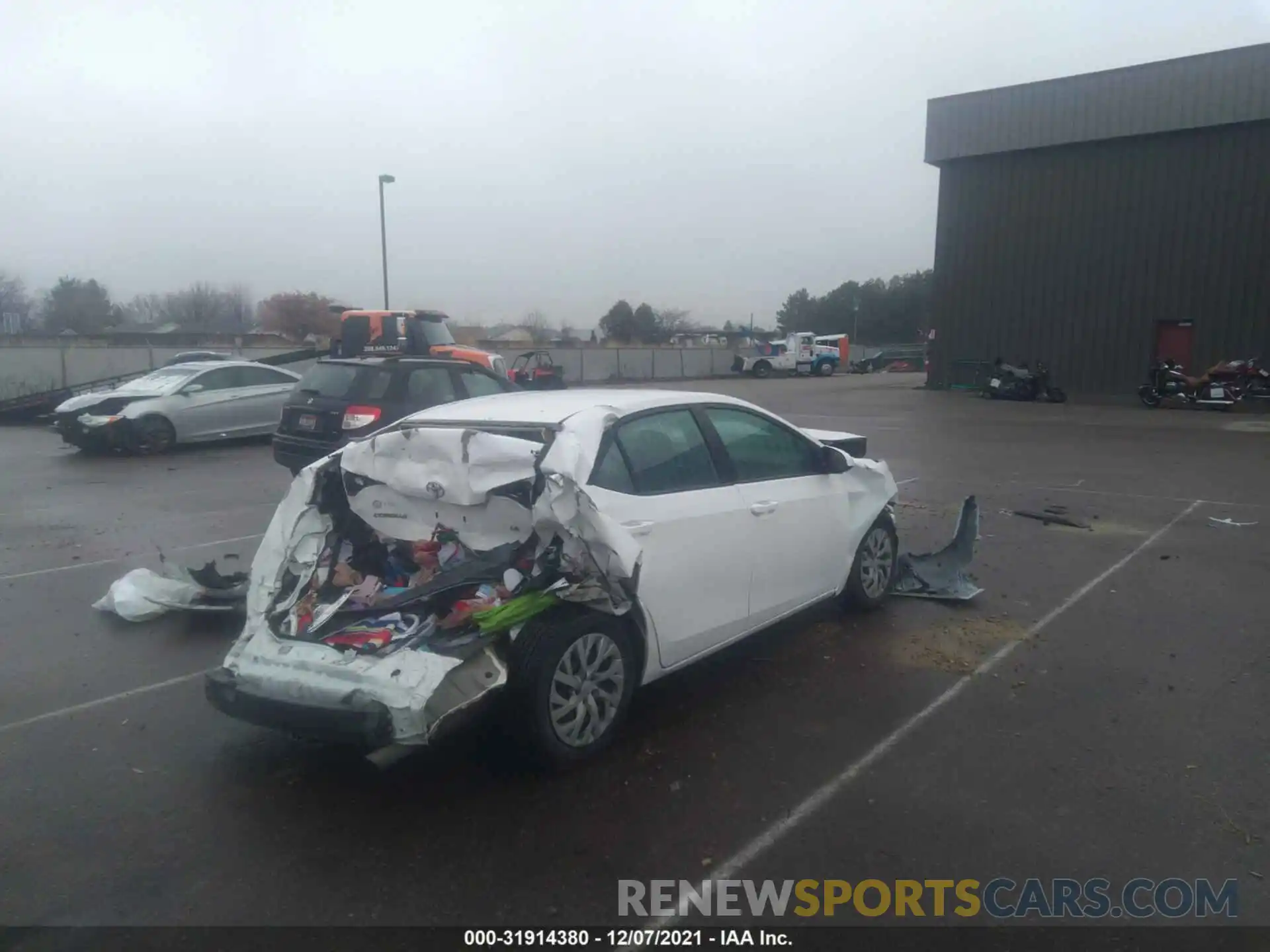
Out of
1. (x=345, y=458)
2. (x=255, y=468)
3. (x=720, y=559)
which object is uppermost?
(x=345, y=458)

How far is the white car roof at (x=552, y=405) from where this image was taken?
492 centimetres

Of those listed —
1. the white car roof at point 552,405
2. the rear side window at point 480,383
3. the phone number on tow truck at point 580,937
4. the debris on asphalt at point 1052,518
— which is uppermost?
the white car roof at point 552,405

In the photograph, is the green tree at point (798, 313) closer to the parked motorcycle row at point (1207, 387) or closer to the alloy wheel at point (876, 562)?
the parked motorcycle row at point (1207, 387)

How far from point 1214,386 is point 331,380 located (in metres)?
25.1

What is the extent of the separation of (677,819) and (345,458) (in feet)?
7.93

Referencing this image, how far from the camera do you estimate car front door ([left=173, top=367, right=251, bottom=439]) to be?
16281mm

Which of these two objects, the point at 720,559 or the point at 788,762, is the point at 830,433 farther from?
the point at 788,762

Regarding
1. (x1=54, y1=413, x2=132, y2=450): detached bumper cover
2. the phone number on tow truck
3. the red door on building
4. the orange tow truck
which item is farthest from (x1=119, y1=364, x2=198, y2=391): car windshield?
the red door on building

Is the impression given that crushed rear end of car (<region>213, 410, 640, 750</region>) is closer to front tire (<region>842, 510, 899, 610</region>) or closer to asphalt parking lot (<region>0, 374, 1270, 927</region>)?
asphalt parking lot (<region>0, 374, 1270, 927</region>)

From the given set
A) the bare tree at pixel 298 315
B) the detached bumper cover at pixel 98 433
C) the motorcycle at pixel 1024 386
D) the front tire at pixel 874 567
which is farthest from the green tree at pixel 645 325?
the front tire at pixel 874 567

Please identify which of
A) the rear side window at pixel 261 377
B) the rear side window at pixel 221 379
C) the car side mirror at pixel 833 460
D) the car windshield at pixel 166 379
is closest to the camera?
the car side mirror at pixel 833 460

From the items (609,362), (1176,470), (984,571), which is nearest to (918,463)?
(1176,470)

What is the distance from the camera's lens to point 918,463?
14.8m

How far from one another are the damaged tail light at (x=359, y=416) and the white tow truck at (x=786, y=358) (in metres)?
A: 41.5
